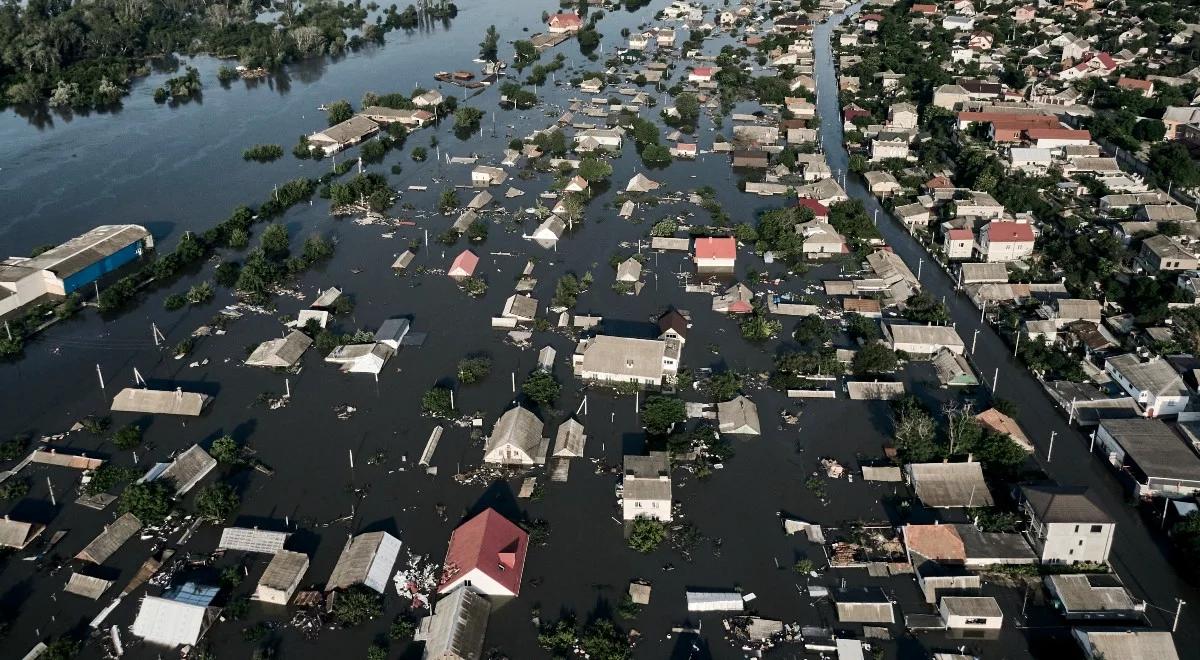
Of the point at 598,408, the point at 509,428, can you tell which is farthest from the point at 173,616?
the point at 598,408

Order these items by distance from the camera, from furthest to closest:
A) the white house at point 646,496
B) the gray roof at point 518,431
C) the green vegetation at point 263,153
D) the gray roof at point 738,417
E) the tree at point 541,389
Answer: the green vegetation at point 263,153
the tree at point 541,389
the gray roof at point 738,417
the gray roof at point 518,431
the white house at point 646,496

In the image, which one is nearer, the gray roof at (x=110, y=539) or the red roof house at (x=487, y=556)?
the red roof house at (x=487, y=556)

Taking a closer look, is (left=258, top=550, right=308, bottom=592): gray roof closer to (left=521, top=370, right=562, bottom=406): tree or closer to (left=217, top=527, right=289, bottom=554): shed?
(left=217, top=527, right=289, bottom=554): shed

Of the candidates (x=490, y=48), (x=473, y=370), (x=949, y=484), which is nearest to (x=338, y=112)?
(x=490, y=48)

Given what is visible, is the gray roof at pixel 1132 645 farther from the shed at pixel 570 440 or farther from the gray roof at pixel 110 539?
the gray roof at pixel 110 539

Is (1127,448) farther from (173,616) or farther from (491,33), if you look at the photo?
(491,33)

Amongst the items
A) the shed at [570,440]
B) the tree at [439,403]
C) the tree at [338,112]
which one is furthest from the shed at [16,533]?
the tree at [338,112]

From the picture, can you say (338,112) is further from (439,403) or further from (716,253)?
(439,403)

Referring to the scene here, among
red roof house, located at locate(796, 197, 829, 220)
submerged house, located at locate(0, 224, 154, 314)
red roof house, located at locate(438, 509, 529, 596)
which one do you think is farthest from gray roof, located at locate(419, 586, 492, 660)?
red roof house, located at locate(796, 197, 829, 220)

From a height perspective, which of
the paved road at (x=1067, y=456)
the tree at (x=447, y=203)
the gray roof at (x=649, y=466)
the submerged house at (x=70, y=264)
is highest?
the submerged house at (x=70, y=264)
